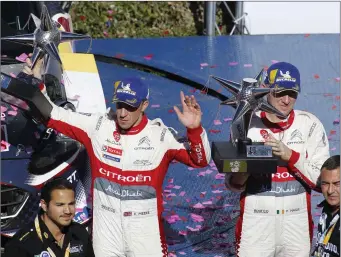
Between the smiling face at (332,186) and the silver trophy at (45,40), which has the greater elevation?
the silver trophy at (45,40)

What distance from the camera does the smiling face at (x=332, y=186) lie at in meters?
5.83

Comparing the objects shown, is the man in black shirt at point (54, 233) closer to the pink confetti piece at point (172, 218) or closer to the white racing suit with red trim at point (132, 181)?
the white racing suit with red trim at point (132, 181)

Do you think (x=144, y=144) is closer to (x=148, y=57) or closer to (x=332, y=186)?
(x=332, y=186)

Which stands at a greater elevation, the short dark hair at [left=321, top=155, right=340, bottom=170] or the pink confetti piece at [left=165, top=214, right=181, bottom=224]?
the short dark hair at [left=321, top=155, right=340, bottom=170]

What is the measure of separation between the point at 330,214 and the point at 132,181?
4.75 ft

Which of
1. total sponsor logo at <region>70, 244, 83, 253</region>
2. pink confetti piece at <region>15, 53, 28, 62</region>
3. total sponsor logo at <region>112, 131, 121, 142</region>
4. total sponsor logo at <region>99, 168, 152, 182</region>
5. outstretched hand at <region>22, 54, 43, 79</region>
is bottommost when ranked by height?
total sponsor logo at <region>70, 244, 83, 253</region>

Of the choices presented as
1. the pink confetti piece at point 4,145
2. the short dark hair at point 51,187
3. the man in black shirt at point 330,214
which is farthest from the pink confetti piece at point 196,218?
the man in black shirt at point 330,214

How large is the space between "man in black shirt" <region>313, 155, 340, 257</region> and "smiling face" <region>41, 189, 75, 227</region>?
65.9 inches

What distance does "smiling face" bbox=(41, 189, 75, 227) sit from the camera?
620 centimetres

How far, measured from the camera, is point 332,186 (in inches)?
230

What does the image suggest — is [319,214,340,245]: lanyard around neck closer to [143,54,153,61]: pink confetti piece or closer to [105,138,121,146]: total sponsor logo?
[105,138,121,146]: total sponsor logo

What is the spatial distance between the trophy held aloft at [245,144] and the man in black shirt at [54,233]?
3.49ft

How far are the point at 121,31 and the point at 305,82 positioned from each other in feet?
13.8

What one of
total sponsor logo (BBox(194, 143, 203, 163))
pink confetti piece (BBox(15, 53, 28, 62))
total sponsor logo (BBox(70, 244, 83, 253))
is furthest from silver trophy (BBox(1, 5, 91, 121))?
total sponsor logo (BBox(194, 143, 203, 163))
